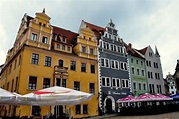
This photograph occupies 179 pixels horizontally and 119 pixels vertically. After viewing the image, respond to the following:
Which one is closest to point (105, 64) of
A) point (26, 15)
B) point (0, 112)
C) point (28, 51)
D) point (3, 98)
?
point (28, 51)

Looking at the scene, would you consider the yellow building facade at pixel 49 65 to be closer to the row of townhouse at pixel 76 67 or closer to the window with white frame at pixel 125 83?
the row of townhouse at pixel 76 67

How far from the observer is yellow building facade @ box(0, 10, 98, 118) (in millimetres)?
20156

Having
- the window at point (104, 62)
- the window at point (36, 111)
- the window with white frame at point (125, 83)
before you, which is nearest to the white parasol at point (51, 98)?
Result: the window at point (36, 111)

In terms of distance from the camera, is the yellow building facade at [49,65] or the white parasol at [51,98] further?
the yellow building facade at [49,65]

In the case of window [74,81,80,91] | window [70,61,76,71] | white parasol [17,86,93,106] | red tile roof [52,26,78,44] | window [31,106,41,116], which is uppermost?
red tile roof [52,26,78,44]

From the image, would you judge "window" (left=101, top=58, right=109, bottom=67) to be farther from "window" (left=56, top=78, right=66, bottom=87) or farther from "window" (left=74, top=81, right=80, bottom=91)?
"window" (left=56, top=78, right=66, bottom=87)

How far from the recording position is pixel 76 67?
981 inches

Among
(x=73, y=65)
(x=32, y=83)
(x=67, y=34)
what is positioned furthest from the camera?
(x=67, y=34)

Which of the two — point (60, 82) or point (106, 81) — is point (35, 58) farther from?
point (106, 81)

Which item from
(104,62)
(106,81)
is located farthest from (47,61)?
(106,81)

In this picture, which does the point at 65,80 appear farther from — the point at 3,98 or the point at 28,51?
the point at 3,98

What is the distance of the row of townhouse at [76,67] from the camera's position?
20.8 m

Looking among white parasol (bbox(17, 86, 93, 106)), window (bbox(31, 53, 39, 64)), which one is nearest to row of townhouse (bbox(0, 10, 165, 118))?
window (bbox(31, 53, 39, 64))

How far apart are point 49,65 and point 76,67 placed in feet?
14.0
